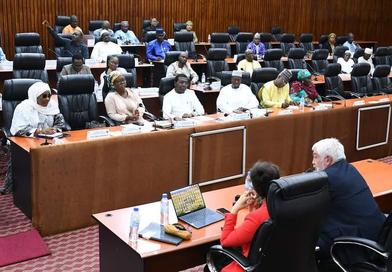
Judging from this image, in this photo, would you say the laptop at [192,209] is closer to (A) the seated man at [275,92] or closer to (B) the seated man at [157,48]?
(A) the seated man at [275,92]

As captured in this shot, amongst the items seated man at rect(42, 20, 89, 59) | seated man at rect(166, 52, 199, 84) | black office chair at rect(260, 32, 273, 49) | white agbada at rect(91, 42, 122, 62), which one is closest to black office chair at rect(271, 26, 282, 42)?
black office chair at rect(260, 32, 273, 49)

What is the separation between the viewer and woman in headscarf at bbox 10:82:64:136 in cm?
493

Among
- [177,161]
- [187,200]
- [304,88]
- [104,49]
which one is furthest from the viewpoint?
[104,49]

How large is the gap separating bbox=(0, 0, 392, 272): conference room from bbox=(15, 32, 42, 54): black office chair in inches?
0.8

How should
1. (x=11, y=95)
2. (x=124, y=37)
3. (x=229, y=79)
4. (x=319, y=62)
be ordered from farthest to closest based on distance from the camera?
(x=124, y=37), (x=319, y=62), (x=229, y=79), (x=11, y=95)

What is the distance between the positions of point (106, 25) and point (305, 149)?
676cm

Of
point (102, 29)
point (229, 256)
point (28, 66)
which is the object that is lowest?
point (229, 256)

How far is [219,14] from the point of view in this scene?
15180 millimetres

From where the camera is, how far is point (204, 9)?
585 inches

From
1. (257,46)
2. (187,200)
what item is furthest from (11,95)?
(257,46)

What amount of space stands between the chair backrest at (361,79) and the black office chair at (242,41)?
4.27 m

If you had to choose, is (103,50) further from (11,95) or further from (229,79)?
(11,95)

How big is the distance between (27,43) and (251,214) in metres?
7.92

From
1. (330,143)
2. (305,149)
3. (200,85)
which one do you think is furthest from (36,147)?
(200,85)
